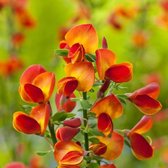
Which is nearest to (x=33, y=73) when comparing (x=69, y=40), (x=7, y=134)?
(x=69, y=40)

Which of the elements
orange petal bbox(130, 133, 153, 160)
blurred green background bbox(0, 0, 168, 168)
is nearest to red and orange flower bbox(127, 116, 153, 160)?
orange petal bbox(130, 133, 153, 160)

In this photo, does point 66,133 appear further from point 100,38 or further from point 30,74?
point 100,38

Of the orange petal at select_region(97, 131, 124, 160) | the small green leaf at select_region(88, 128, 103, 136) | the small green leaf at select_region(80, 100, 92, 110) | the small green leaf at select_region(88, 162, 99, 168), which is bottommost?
the small green leaf at select_region(88, 162, 99, 168)

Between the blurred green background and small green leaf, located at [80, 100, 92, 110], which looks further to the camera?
the blurred green background

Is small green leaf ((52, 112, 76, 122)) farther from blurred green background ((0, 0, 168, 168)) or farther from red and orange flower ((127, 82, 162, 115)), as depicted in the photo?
blurred green background ((0, 0, 168, 168))

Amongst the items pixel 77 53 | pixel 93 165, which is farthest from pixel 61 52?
pixel 93 165

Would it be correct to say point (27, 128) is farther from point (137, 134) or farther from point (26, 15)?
point (26, 15)

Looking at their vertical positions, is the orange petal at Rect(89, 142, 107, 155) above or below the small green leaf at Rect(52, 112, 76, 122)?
below
